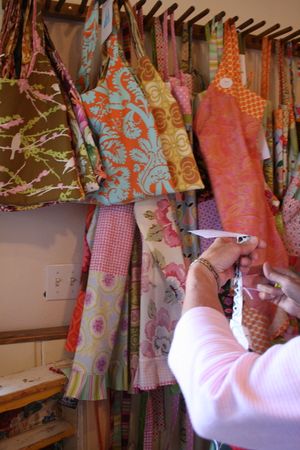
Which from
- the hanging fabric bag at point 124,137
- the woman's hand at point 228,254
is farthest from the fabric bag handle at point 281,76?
the woman's hand at point 228,254

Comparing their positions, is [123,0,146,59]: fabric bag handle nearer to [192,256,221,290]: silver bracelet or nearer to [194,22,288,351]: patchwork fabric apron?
[194,22,288,351]: patchwork fabric apron

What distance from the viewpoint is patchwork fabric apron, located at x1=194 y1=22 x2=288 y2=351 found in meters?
1.18

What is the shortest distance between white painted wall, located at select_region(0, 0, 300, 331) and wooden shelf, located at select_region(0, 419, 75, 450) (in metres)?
0.26

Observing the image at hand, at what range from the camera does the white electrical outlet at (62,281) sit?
3.94 ft

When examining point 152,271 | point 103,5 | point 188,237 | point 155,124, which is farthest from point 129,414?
point 103,5

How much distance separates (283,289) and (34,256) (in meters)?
0.65

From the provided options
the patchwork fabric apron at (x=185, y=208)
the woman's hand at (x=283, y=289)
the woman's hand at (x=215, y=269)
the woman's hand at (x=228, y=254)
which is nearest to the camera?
the woman's hand at (x=215, y=269)

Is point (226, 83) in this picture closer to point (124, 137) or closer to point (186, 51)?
point (186, 51)

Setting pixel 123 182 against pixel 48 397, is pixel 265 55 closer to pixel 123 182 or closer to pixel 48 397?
pixel 123 182

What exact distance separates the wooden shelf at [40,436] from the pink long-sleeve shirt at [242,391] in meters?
0.64

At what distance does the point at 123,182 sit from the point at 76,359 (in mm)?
453

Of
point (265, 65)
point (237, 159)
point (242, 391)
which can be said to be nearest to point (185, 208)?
point (237, 159)

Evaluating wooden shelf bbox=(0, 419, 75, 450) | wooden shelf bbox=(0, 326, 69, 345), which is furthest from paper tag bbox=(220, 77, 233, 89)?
wooden shelf bbox=(0, 419, 75, 450)

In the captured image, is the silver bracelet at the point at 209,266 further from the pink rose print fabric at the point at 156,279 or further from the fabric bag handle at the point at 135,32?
the fabric bag handle at the point at 135,32
